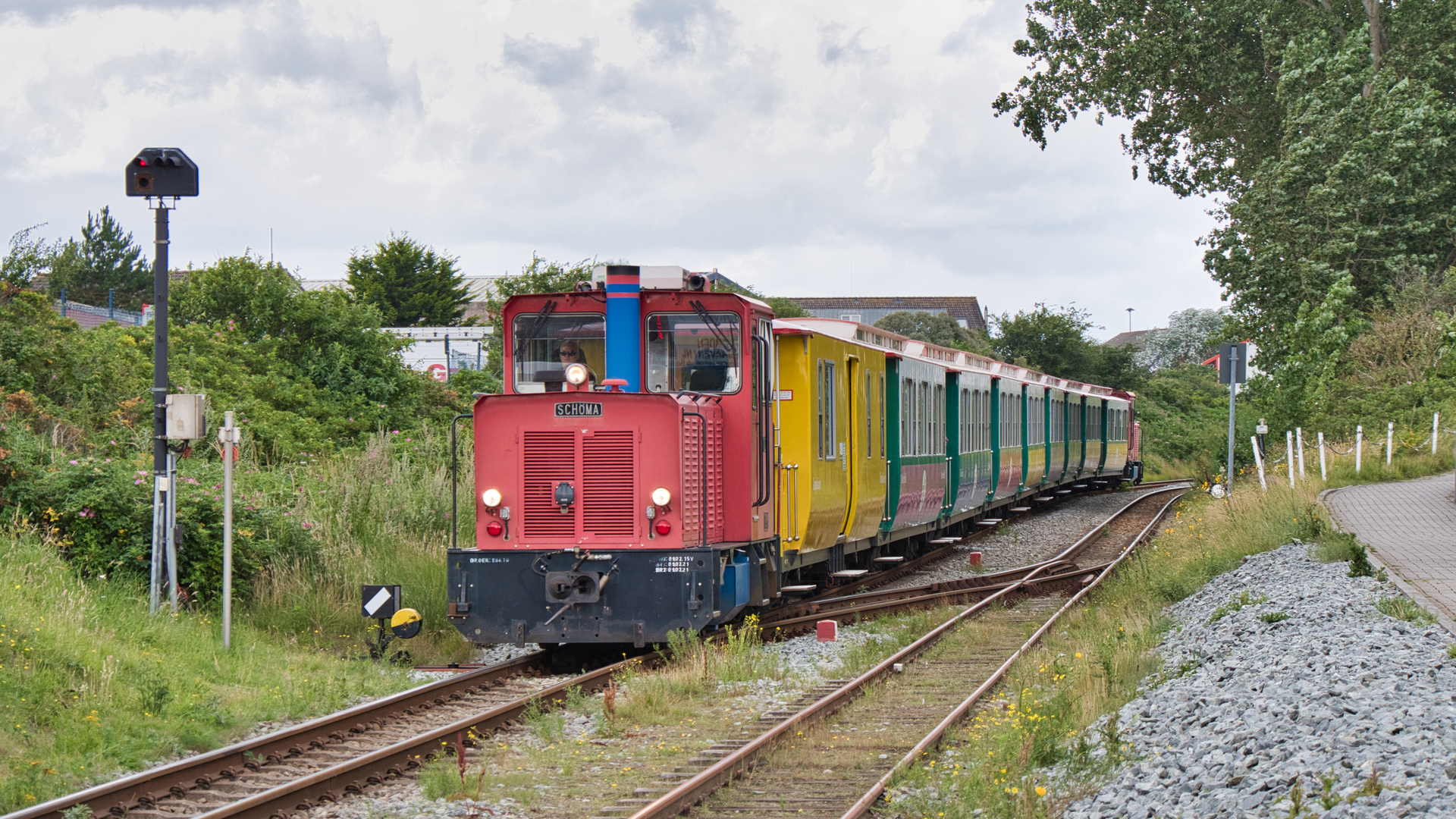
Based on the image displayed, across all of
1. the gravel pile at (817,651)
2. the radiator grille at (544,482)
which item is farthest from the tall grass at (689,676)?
the radiator grille at (544,482)

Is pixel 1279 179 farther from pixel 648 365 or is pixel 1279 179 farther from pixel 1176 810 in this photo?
pixel 1176 810

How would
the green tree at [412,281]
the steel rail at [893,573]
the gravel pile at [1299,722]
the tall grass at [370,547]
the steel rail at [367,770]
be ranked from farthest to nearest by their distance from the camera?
the green tree at [412,281] → the steel rail at [893,573] → the tall grass at [370,547] → the steel rail at [367,770] → the gravel pile at [1299,722]

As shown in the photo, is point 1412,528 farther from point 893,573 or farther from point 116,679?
point 116,679

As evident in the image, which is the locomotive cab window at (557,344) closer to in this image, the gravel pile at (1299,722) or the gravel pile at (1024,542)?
the gravel pile at (1299,722)

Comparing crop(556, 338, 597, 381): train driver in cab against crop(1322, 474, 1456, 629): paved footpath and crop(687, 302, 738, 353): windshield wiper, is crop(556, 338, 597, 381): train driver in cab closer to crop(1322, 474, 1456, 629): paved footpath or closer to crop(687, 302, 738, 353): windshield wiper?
crop(687, 302, 738, 353): windshield wiper

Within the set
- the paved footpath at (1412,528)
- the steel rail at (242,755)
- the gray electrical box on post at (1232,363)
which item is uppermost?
the gray electrical box on post at (1232,363)

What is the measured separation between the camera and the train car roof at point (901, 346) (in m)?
12.9

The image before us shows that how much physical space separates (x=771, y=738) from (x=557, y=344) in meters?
4.34

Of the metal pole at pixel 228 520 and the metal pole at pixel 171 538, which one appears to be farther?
the metal pole at pixel 171 538

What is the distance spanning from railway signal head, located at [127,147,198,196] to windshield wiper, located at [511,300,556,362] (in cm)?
330

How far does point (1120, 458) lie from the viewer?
132 ft

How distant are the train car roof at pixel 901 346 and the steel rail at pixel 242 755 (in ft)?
15.4

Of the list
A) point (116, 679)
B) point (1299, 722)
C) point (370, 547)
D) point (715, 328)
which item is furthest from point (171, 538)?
point (1299, 722)

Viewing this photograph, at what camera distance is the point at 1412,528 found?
14.8 metres
